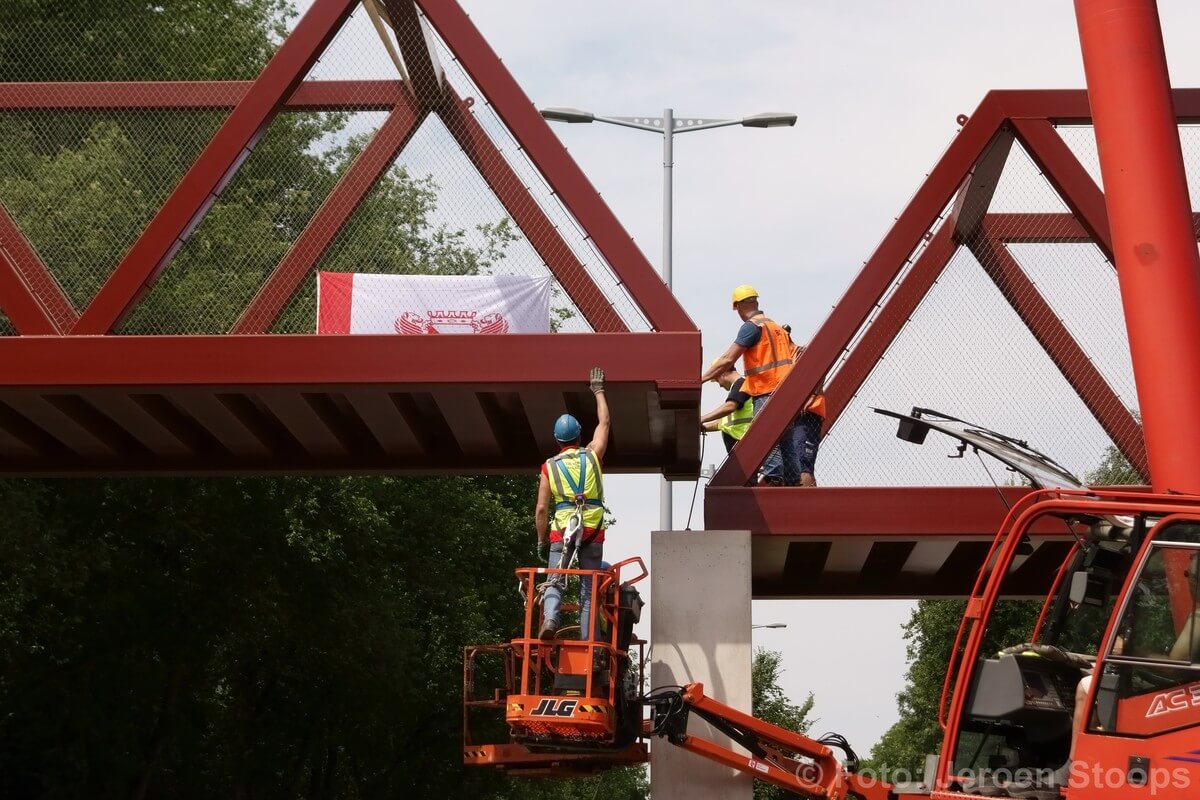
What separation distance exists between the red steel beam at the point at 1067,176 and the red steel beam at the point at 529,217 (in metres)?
4.44

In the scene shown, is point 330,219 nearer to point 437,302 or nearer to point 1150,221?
point 437,302

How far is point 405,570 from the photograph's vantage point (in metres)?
32.0

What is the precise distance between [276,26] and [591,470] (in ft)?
80.2

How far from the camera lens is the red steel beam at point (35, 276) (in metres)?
14.0

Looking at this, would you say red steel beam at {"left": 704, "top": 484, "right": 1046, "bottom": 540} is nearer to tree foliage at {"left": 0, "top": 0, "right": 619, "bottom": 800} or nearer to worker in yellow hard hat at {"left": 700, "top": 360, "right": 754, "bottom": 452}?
worker in yellow hard hat at {"left": 700, "top": 360, "right": 754, "bottom": 452}

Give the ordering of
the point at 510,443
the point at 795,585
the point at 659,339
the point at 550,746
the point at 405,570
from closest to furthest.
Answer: the point at 550,746
the point at 659,339
the point at 510,443
the point at 795,585
the point at 405,570

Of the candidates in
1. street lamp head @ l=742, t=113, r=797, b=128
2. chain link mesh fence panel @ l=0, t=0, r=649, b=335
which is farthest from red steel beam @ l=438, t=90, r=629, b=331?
street lamp head @ l=742, t=113, r=797, b=128

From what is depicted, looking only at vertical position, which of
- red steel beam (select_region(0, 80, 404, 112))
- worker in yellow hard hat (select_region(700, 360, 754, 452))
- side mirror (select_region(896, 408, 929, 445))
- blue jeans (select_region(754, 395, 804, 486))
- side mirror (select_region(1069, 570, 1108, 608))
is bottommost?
side mirror (select_region(1069, 570, 1108, 608))

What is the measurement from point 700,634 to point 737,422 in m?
2.46

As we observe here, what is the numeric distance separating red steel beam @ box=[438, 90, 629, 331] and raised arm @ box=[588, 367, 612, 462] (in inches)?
32.8

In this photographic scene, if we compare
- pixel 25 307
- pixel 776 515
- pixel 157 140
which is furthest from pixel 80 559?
pixel 776 515

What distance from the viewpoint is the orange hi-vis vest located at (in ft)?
48.8

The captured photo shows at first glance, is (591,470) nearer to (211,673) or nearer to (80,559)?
(80,559)

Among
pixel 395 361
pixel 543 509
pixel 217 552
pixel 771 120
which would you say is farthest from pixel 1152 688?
pixel 217 552
